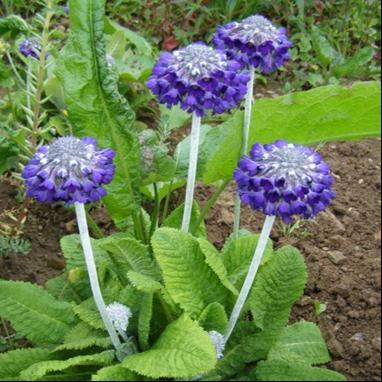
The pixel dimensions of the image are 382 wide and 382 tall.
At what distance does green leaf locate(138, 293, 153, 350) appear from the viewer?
2.24 meters

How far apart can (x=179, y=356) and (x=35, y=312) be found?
59 cm

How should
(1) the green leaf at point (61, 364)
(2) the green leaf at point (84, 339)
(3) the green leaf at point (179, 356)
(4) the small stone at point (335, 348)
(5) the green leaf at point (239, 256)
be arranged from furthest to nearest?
(4) the small stone at point (335, 348)
(5) the green leaf at point (239, 256)
(2) the green leaf at point (84, 339)
(1) the green leaf at point (61, 364)
(3) the green leaf at point (179, 356)

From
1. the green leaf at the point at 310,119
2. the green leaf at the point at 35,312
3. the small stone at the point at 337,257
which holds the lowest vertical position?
the small stone at the point at 337,257

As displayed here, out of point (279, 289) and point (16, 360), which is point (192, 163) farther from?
point (16, 360)

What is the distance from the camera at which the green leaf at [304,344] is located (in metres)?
2.43

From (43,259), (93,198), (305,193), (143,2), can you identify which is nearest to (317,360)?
(305,193)

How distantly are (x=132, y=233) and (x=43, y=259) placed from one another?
24.2 inches

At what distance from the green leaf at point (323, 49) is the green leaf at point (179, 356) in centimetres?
270

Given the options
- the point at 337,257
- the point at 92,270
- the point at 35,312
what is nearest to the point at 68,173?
the point at 92,270

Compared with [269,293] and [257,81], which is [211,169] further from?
[257,81]

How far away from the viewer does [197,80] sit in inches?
80.0

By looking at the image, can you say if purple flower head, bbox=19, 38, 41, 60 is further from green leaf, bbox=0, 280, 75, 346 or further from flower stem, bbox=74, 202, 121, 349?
flower stem, bbox=74, 202, 121, 349

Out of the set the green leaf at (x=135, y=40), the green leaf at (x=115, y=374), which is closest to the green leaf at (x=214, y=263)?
the green leaf at (x=115, y=374)

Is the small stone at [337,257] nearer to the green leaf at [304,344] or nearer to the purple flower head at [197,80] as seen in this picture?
the green leaf at [304,344]
